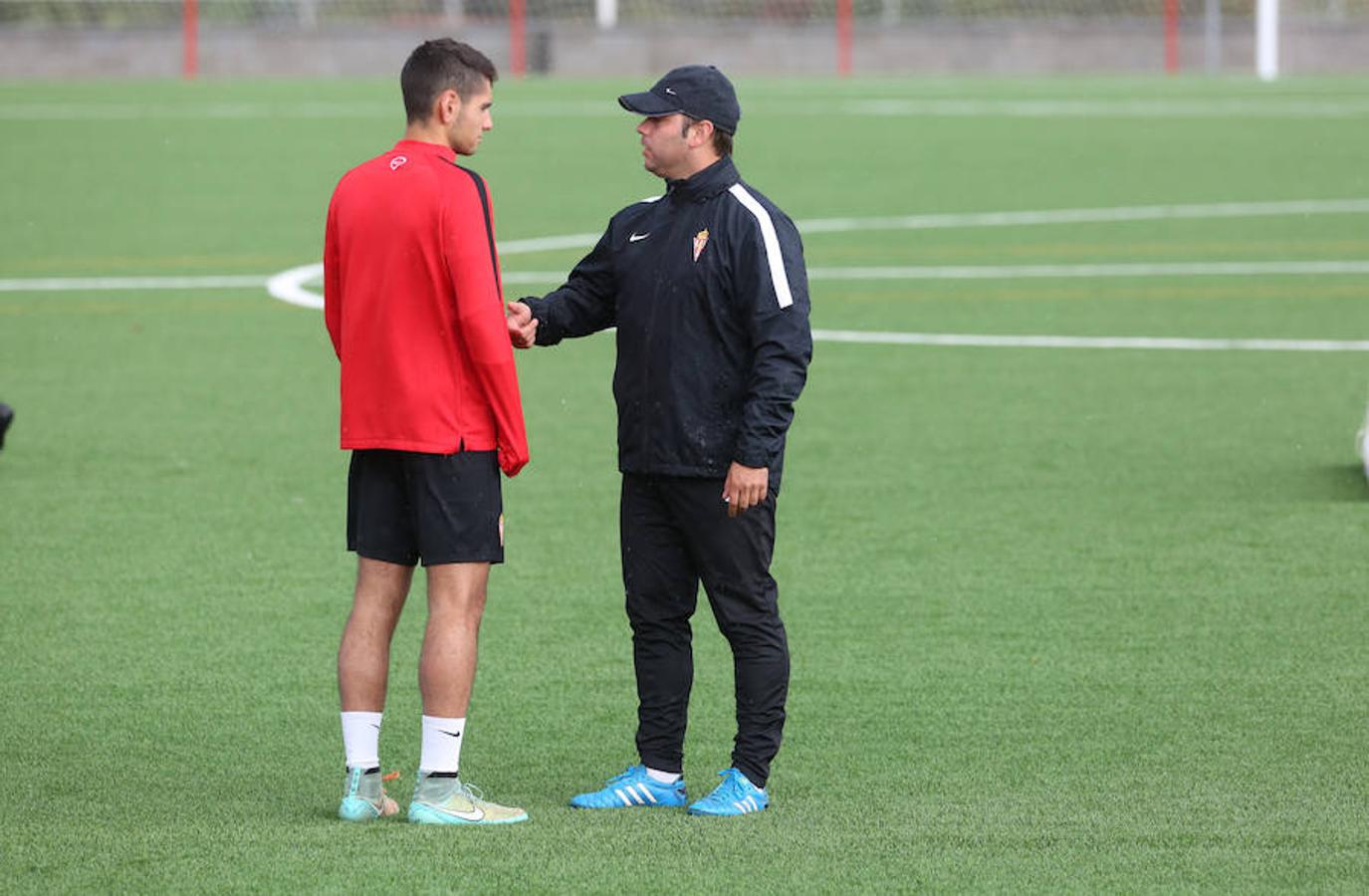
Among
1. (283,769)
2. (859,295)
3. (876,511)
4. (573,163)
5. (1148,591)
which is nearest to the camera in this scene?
(283,769)

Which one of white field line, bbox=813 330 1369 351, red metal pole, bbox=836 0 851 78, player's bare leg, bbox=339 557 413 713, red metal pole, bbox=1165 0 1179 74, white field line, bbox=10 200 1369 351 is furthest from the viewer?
red metal pole, bbox=1165 0 1179 74

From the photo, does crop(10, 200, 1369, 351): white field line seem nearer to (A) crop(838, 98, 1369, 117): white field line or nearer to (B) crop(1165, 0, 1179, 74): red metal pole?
(A) crop(838, 98, 1369, 117): white field line

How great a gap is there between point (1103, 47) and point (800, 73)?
18.7 ft

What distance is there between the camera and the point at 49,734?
6.80 m

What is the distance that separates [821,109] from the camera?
32.7 metres

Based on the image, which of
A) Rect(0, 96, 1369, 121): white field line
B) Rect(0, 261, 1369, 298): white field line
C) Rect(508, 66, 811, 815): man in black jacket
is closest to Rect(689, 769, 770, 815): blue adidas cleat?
Rect(508, 66, 811, 815): man in black jacket

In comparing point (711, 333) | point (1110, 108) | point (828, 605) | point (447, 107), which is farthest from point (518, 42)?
point (447, 107)

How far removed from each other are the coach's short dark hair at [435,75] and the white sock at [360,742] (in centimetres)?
148

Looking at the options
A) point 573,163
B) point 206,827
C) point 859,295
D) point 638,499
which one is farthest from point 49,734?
point 573,163

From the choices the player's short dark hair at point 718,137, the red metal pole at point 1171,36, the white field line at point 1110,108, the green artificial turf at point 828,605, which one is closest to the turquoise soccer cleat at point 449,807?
the green artificial turf at point 828,605

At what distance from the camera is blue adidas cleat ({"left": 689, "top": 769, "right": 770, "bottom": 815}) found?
6.12m

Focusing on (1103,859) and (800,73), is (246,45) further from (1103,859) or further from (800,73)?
(1103,859)

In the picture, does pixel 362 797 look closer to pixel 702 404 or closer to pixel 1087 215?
pixel 702 404

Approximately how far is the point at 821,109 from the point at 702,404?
26972mm
